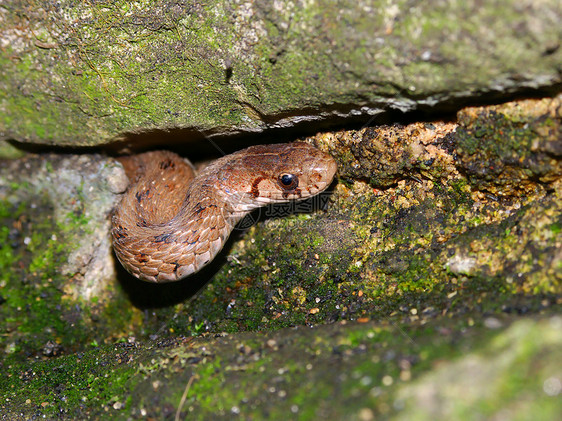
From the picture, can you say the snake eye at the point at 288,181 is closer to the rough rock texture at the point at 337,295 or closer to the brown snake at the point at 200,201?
the brown snake at the point at 200,201

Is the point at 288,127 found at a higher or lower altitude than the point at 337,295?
higher

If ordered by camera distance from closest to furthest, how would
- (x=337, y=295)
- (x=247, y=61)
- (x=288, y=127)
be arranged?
(x=247, y=61) < (x=337, y=295) < (x=288, y=127)

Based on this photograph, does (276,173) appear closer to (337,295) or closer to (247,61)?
(247,61)

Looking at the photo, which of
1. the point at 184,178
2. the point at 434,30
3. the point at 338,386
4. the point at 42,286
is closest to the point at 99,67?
the point at 184,178

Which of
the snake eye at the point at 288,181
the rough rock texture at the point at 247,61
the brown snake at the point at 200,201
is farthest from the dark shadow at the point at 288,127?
the snake eye at the point at 288,181

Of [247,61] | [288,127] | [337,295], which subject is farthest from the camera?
[288,127]

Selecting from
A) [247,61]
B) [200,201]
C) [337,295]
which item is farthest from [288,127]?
[337,295]

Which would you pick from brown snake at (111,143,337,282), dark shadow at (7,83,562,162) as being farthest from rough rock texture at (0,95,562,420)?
brown snake at (111,143,337,282)
